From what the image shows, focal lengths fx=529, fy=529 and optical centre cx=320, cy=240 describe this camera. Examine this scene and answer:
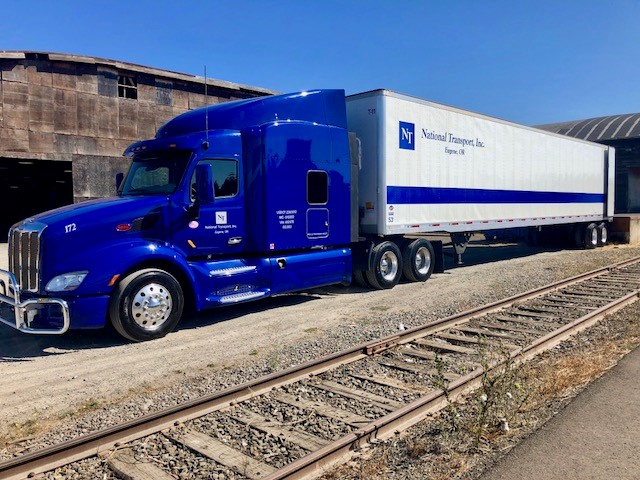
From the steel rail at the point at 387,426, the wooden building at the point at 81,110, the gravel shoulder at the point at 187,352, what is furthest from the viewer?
the wooden building at the point at 81,110

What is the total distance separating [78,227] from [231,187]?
256 cm

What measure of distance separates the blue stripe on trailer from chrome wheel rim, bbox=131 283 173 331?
552 centimetres

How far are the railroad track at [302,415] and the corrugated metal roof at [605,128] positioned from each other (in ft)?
151

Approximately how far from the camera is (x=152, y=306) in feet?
25.0

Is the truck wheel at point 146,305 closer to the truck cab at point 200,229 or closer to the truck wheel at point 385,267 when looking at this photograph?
the truck cab at point 200,229

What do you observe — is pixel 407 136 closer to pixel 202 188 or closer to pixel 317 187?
pixel 317 187

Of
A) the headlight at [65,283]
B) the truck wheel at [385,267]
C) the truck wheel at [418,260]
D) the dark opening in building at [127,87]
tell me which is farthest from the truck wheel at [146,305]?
the dark opening in building at [127,87]

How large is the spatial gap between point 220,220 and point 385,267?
187 inches

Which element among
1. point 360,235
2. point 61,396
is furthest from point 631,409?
point 360,235

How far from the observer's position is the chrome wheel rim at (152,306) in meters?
7.50

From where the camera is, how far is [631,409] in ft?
16.1

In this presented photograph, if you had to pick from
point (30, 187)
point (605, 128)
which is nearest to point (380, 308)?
point (30, 187)

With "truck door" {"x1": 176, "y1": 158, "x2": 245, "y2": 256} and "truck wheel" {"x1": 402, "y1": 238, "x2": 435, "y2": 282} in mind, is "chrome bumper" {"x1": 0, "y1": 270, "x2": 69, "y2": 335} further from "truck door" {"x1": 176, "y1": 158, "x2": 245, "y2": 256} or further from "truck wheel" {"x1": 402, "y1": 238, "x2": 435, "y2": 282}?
"truck wheel" {"x1": 402, "y1": 238, "x2": 435, "y2": 282}

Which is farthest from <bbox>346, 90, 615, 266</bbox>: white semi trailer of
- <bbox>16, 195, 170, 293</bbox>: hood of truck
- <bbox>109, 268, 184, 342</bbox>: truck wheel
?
<bbox>109, 268, 184, 342</bbox>: truck wheel
